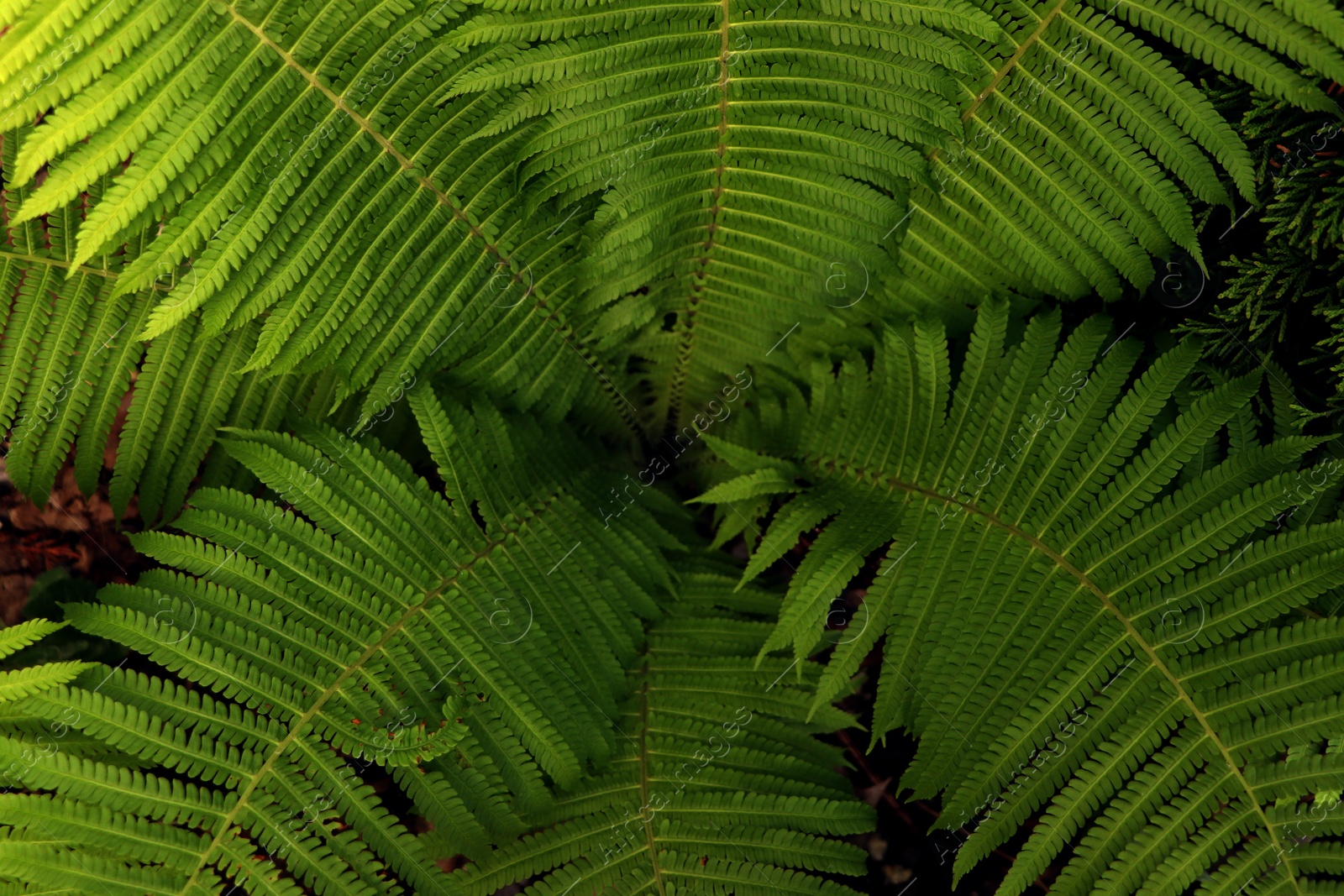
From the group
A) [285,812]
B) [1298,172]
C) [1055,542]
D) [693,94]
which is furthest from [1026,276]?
[285,812]

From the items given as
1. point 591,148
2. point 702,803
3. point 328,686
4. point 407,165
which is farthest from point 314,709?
point 591,148

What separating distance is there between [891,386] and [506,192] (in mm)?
1147

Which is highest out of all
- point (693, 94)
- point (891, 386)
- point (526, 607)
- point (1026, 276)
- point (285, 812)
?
point (693, 94)

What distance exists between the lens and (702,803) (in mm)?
1951

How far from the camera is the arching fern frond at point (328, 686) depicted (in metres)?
1.62

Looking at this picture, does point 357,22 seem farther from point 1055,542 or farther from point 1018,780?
point 1018,780

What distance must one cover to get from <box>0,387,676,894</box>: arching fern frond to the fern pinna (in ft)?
1.79

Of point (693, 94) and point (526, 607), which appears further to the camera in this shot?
point (526, 607)

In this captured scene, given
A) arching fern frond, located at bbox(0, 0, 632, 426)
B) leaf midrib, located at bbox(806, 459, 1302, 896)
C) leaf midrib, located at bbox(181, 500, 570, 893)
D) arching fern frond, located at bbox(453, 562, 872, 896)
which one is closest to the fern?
arching fern frond, located at bbox(0, 0, 632, 426)

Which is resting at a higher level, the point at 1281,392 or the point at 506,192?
the point at 506,192

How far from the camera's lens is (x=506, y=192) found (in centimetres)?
215

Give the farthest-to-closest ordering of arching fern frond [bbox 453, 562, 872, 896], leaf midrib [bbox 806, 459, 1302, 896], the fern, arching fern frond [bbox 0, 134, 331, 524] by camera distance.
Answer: arching fern frond [bbox 0, 134, 331, 524] → arching fern frond [bbox 453, 562, 872, 896] → the fern → leaf midrib [bbox 806, 459, 1302, 896]

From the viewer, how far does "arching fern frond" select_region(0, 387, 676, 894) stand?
1.62 m

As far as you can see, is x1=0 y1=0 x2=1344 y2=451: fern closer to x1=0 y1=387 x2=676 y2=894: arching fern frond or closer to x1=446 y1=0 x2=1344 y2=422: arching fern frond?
x1=446 y1=0 x2=1344 y2=422: arching fern frond
